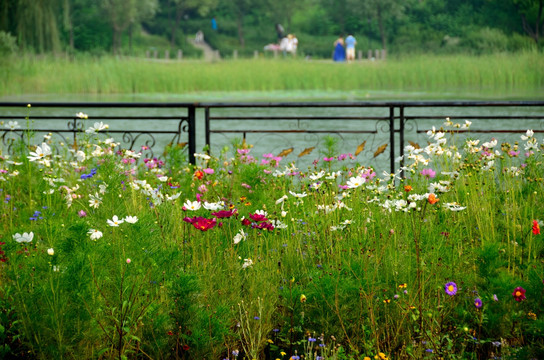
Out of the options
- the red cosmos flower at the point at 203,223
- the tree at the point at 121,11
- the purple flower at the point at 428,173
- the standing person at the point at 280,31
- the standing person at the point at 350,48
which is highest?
the tree at the point at 121,11

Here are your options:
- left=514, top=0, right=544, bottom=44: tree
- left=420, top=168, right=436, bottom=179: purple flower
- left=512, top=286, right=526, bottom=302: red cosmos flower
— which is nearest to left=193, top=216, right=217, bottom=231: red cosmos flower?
left=512, top=286, right=526, bottom=302: red cosmos flower

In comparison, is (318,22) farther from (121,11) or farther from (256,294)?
(256,294)

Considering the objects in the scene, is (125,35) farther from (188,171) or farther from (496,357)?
(496,357)

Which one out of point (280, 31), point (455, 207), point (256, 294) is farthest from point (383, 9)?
point (256, 294)

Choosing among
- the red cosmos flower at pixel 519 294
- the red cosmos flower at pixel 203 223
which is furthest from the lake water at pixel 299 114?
the red cosmos flower at pixel 519 294

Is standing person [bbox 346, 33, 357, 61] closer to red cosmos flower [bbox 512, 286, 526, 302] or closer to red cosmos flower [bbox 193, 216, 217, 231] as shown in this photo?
red cosmos flower [bbox 193, 216, 217, 231]

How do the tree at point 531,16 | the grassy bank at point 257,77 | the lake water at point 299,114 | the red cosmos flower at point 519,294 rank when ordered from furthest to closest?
the tree at point 531,16 → the grassy bank at point 257,77 → the lake water at point 299,114 → the red cosmos flower at point 519,294

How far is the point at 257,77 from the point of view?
973 inches

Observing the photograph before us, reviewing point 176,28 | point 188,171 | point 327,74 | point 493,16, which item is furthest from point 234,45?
point 188,171

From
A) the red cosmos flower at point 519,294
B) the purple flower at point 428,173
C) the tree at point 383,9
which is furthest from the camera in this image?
the tree at point 383,9

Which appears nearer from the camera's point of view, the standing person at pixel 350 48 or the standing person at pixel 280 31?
the standing person at pixel 350 48

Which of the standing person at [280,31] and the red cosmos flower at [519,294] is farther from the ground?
the standing person at [280,31]

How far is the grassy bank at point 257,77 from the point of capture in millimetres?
23688

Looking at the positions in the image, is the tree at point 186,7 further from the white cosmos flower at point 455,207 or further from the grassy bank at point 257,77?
the white cosmos flower at point 455,207
